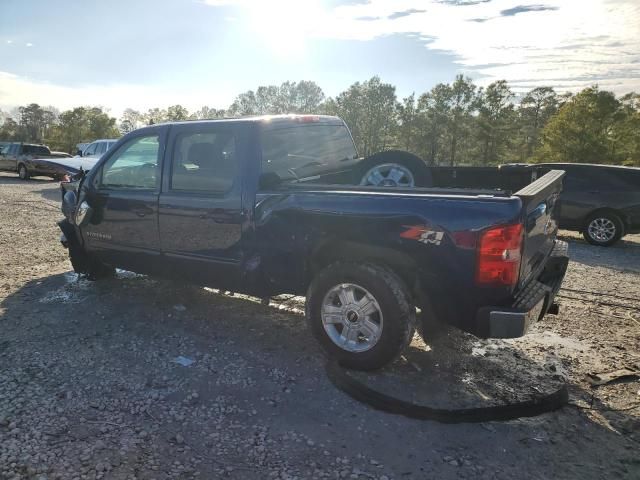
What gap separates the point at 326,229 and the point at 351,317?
685 mm

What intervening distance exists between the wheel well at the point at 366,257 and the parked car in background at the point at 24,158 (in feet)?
71.7

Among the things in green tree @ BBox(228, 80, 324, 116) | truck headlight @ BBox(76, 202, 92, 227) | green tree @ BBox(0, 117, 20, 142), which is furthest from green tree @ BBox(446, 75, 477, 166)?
green tree @ BBox(0, 117, 20, 142)

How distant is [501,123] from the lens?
152 ft

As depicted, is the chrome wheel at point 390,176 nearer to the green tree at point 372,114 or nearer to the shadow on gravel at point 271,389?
the shadow on gravel at point 271,389

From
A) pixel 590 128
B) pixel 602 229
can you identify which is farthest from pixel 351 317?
pixel 590 128

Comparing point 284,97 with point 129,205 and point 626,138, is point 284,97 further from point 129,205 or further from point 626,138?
point 129,205

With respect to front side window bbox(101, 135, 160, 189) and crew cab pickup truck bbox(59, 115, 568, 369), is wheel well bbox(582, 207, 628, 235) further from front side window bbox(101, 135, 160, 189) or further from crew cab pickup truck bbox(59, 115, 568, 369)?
front side window bbox(101, 135, 160, 189)

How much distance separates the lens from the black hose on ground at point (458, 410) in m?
3.03

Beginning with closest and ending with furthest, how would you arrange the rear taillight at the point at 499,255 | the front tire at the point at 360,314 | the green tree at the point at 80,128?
the rear taillight at the point at 499,255 < the front tire at the point at 360,314 < the green tree at the point at 80,128

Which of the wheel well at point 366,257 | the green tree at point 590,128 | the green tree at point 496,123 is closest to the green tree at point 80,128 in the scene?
the green tree at point 496,123

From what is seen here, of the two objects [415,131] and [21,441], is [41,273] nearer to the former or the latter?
Result: [21,441]

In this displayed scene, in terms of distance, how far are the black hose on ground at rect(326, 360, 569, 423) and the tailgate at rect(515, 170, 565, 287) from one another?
80 cm

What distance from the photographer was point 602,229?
9500 mm

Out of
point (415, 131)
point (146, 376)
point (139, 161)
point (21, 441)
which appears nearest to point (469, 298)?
point (146, 376)
